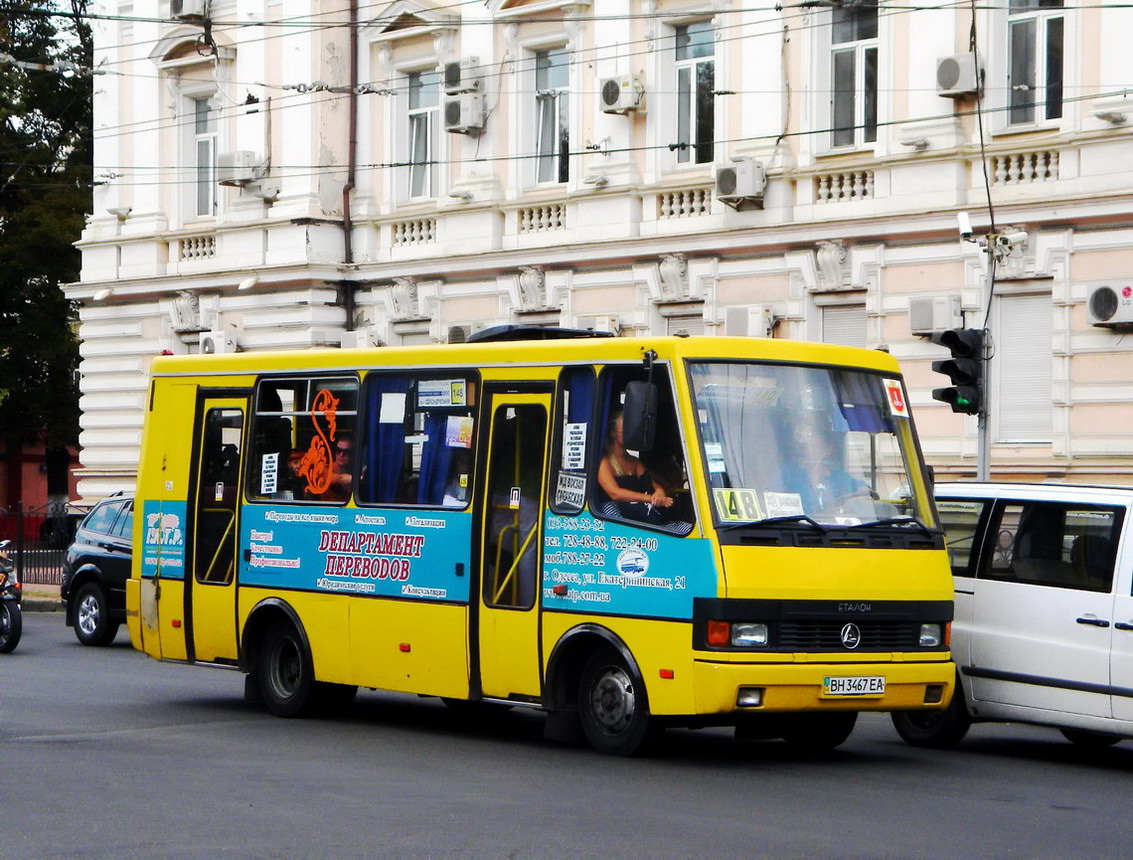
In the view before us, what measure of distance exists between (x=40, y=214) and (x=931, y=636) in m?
37.5

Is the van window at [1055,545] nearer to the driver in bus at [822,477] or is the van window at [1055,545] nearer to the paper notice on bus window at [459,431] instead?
the driver in bus at [822,477]

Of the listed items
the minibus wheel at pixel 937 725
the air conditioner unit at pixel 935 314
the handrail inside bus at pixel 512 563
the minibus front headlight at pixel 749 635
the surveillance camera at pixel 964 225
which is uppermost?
the surveillance camera at pixel 964 225

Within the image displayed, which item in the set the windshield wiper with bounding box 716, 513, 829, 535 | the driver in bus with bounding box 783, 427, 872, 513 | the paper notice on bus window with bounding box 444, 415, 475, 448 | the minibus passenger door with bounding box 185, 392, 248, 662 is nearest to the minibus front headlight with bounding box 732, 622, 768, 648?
the windshield wiper with bounding box 716, 513, 829, 535

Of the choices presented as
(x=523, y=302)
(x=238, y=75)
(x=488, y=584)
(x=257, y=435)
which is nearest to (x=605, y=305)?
(x=523, y=302)

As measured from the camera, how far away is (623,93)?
28.1 metres

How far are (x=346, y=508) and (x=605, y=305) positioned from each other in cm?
1454

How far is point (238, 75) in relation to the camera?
33.6 metres

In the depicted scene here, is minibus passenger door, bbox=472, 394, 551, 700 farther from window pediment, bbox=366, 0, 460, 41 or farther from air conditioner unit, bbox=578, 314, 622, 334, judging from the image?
window pediment, bbox=366, 0, 460, 41

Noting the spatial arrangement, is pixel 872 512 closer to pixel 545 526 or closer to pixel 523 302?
pixel 545 526

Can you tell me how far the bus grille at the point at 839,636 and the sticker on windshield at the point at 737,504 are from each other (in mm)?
676

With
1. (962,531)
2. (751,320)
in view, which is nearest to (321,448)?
(962,531)

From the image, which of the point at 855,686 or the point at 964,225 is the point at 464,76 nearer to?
the point at 964,225

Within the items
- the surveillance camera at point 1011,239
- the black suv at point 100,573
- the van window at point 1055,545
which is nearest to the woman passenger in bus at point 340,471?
the van window at point 1055,545

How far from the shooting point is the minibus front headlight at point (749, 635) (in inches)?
464
